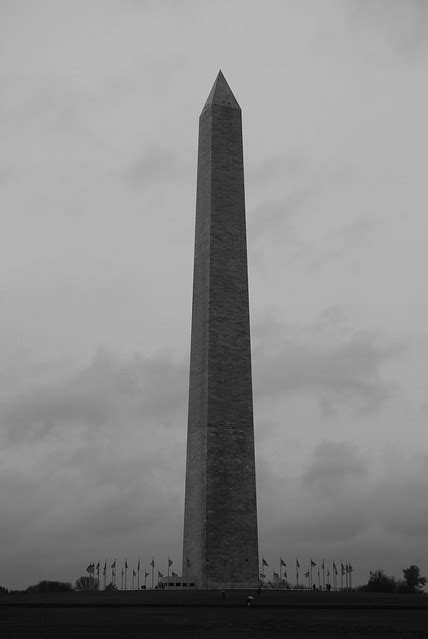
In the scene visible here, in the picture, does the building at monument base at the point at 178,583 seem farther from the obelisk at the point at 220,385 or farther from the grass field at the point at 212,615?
the grass field at the point at 212,615

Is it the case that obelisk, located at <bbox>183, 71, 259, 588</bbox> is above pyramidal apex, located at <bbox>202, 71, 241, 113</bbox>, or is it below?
below

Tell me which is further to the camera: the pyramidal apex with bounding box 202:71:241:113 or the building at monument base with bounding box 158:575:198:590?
the pyramidal apex with bounding box 202:71:241:113

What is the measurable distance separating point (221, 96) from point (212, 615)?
3131 centimetres

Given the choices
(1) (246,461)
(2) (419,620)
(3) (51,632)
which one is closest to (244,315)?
(1) (246,461)

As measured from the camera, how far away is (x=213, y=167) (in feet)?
163

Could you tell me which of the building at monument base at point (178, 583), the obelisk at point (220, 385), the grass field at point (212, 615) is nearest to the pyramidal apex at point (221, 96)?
the obelisk at point (220, 385)

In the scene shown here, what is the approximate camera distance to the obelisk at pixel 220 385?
44.2 m

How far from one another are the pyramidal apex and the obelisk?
25cm

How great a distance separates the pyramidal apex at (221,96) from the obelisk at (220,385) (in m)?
0.25

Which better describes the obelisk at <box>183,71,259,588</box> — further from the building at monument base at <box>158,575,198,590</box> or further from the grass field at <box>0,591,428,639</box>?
the grass field at <box>0,591,428,639</box>

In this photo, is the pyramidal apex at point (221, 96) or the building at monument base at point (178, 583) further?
the pyramidal apex at point (221, 96)

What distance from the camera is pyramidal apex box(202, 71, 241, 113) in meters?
51.3

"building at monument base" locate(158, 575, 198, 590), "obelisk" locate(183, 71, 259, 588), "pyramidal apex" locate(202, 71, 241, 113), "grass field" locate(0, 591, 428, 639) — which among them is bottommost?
"grass field" locate(0, 591, 428, 639)

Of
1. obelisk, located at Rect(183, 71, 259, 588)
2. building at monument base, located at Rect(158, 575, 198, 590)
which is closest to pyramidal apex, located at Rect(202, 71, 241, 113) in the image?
obelisk, located at Rect(183, 71, 259, 588)
